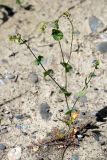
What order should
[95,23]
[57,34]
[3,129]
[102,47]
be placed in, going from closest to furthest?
[57,34] → [3,129] → [102,47] → [95,23]

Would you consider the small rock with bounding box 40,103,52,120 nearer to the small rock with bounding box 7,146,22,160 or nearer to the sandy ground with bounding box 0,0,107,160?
the sandy ground with bounding box 0,0,107,160

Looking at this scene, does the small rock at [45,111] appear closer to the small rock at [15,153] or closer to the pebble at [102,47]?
the small rock at [15,153]

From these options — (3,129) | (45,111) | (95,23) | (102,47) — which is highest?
(95,23)

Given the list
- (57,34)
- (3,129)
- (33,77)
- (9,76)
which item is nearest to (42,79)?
(33,77)

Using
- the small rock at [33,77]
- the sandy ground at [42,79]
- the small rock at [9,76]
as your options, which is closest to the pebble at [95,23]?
the sandy ground at [42,79]

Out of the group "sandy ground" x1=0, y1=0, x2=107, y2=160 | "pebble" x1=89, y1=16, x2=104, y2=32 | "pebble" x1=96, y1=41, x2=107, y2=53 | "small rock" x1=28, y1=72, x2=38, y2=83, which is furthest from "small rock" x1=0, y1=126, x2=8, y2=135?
"pebble" x1=89, y1=16, x2=104, y2=32

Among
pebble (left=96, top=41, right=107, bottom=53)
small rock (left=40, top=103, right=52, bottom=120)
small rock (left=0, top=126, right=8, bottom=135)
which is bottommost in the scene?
small rock (left=0, top=126, right=8, bottom=135)

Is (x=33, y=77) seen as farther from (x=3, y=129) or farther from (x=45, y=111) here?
(x=3, y=129)
